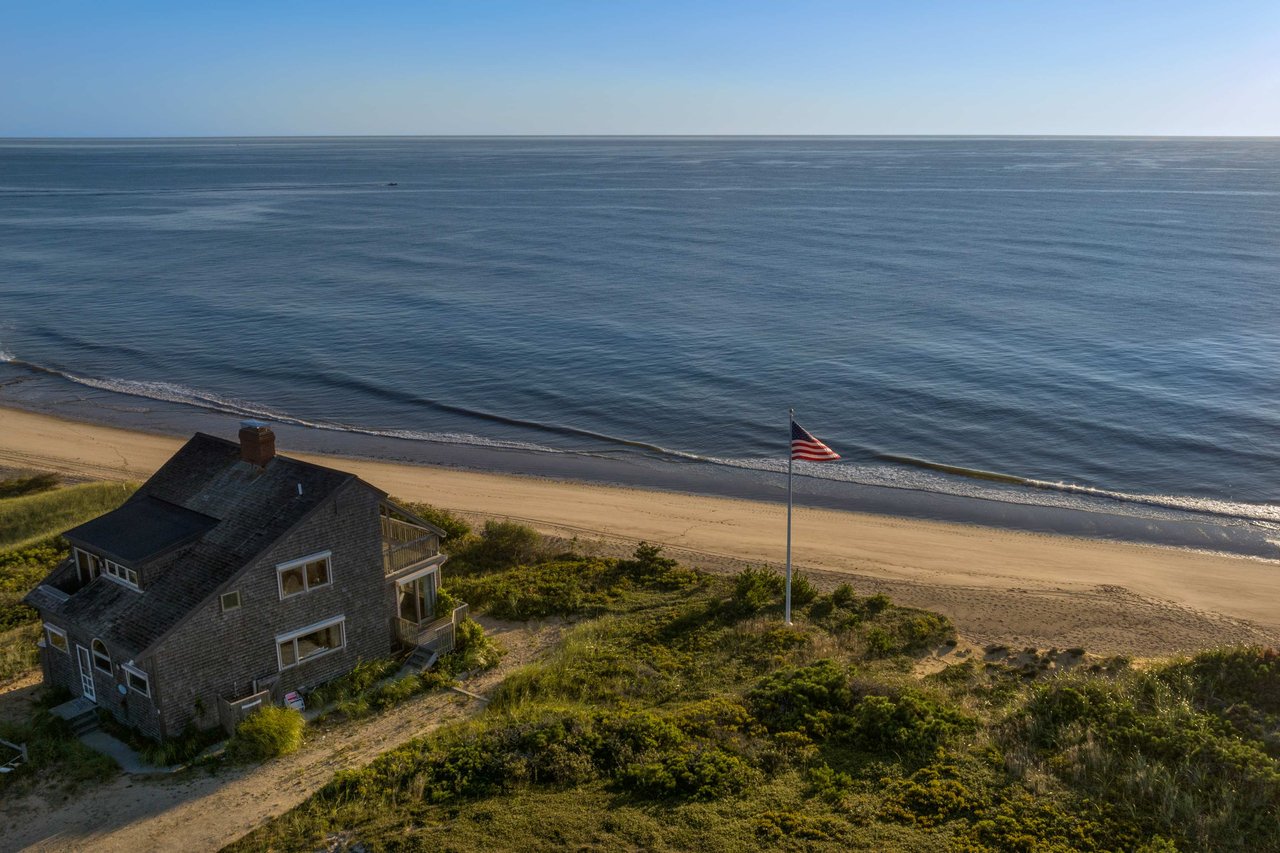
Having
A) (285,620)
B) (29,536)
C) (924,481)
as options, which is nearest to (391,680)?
(285,620)

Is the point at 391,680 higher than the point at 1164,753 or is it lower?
lower

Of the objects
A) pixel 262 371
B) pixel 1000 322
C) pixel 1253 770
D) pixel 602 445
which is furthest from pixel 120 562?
pixel 1000 322

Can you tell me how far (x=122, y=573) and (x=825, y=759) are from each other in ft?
56.0

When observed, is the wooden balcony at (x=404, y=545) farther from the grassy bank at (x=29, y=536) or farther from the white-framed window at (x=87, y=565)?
the grassy bank at (x=29, y=536)

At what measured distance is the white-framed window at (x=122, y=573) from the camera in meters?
22.7

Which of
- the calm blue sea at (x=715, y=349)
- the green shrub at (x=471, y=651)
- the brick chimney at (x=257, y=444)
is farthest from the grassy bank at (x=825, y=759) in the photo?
the calm blue sea at (x=715, y=349)

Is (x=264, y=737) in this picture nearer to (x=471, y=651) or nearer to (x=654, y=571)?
(x=471, y=651)

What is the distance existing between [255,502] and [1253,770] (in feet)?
74.5

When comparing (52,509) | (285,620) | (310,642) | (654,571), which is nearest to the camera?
(285,620)

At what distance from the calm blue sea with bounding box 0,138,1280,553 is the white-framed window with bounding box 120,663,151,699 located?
27.6 m

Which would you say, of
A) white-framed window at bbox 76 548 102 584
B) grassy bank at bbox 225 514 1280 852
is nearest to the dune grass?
white-framed window at bbox 76 548 102 584

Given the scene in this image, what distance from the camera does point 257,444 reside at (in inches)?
951

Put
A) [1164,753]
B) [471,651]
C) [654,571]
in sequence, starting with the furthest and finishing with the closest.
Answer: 1. [654,571]
2. [471,651]
3. [1164,753]

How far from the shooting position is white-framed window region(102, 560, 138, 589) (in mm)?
22711
